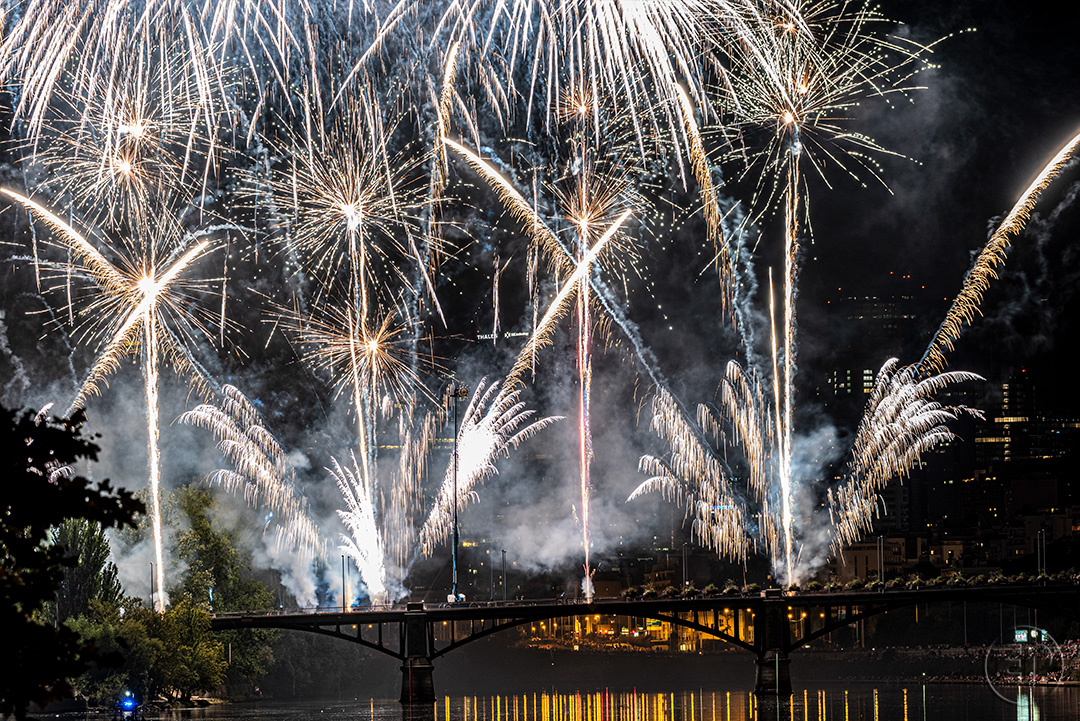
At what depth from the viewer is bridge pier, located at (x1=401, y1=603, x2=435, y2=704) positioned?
9081 centimetres

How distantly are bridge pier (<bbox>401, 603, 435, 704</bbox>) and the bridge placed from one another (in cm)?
6

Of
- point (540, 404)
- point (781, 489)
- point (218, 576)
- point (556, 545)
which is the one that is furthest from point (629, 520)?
point (781, 489)

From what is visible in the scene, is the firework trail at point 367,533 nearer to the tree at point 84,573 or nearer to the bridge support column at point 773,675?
the tree at point 84,573

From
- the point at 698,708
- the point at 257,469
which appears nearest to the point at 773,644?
the point at 698,708

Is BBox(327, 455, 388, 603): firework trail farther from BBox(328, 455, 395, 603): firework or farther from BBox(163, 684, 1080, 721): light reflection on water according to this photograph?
BBox(163, 684, 1080, 721): light reflection on water

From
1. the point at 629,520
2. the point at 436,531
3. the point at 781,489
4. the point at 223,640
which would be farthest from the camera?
the point at 629,520

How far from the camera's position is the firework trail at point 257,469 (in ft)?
293

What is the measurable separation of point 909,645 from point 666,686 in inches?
1275

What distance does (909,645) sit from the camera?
5851 inches

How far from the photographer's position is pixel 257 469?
303 feet

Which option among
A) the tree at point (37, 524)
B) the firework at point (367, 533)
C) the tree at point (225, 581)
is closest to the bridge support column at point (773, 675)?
A: the firework at point (367, 533)

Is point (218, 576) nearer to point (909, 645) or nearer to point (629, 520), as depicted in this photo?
point (629, 520)

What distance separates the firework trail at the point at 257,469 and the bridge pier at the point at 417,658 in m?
12.1

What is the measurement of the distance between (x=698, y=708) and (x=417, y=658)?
19.7 meters
